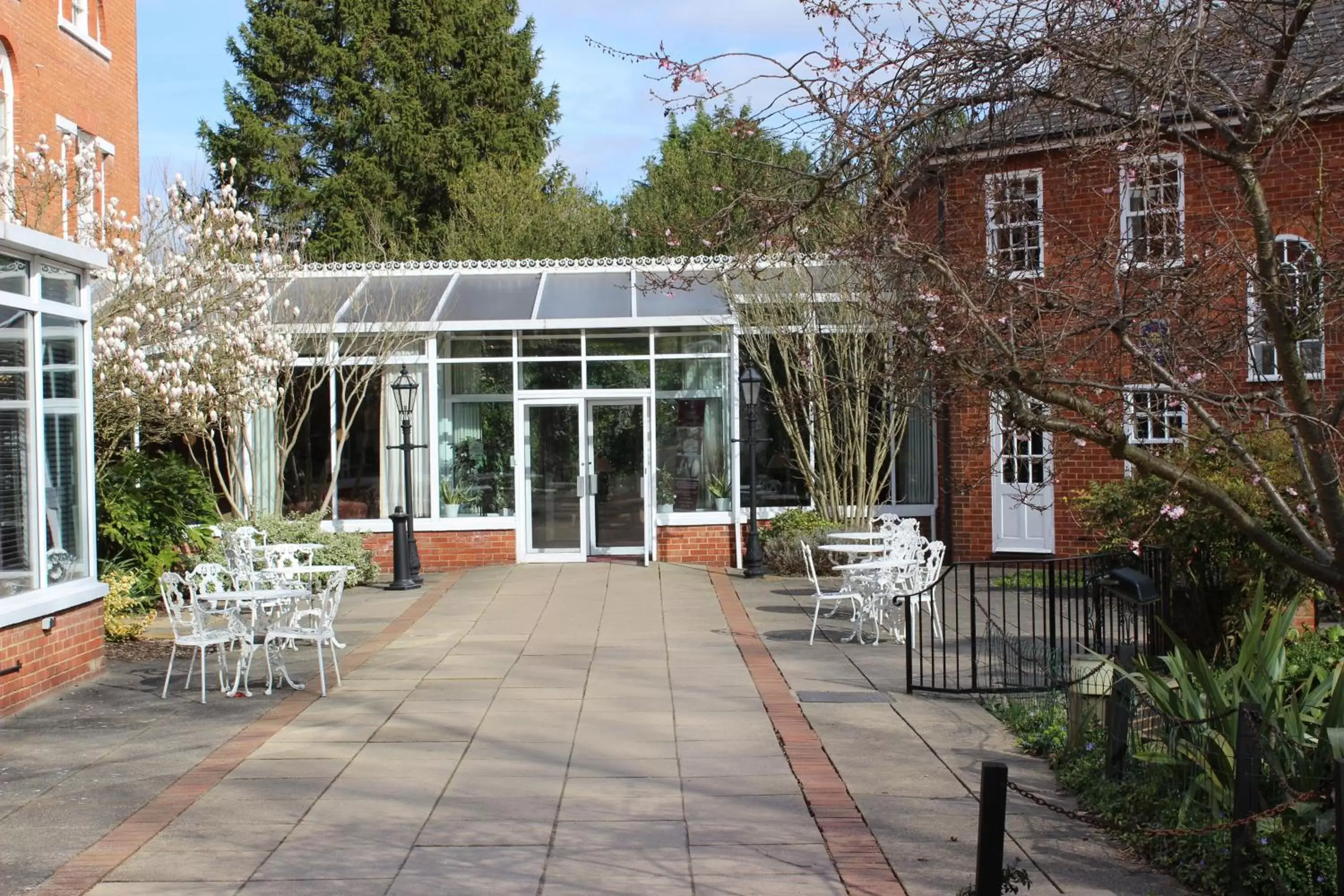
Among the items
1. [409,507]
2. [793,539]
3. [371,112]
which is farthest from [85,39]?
[371,112]

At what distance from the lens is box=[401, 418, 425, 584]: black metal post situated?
58.0ft

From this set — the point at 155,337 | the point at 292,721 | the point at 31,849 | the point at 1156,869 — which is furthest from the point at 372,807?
the point at 155,337

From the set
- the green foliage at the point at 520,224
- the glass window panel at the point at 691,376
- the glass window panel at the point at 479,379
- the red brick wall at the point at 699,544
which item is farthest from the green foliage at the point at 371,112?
the red brick wall at the point at 699,544

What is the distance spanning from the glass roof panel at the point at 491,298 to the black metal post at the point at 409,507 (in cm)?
192

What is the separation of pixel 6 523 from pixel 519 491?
980 centimetres

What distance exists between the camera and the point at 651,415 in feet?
64.5

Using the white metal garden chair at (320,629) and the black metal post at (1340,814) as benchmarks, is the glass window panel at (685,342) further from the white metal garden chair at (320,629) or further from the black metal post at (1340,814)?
the black metal post at (1340,814)

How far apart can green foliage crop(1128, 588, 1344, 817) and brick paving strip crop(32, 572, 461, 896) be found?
15.7 ft

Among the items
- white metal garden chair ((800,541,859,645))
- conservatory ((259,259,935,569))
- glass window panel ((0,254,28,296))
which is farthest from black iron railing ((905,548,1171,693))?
glass window panel ((0,254,28,296))

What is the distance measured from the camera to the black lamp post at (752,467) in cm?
1783

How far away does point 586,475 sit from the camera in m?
19.6

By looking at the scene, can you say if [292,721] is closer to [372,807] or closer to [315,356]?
[372,807]

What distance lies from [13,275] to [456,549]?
31.9ft

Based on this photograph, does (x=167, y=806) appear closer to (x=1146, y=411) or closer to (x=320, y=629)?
(x=320, y=629)
